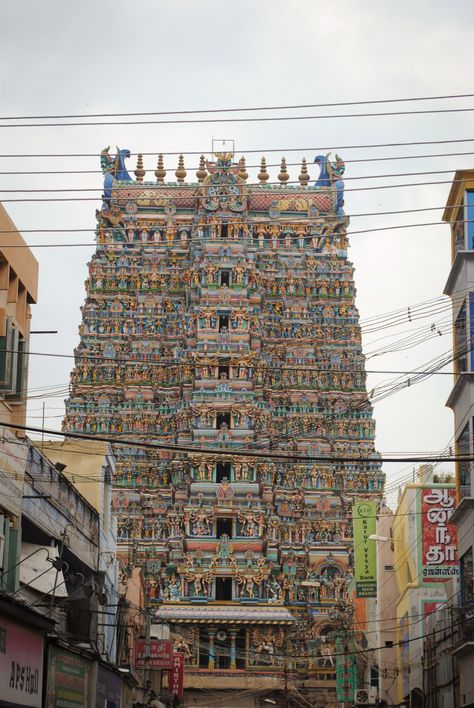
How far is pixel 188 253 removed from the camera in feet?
343

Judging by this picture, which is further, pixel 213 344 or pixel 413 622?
pixel 213 344

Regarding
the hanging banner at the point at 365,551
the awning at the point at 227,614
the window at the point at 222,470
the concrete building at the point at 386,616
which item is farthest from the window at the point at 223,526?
the concrete building at the point at 386,616

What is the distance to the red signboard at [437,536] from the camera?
184 ft

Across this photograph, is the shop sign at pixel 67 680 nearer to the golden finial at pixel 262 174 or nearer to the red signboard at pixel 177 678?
the red signboard at pixel 177 678

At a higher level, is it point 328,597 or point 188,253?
point 188,253

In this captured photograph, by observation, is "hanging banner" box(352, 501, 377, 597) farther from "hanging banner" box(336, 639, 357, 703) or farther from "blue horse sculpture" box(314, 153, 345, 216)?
"blue horse sculpture" box(314, 153, 345, 216)

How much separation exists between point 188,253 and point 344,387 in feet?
53.6

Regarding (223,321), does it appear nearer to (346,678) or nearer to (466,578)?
(346,678)

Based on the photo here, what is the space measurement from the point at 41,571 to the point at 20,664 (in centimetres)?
595

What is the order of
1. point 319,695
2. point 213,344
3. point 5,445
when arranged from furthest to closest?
point 213,344 → point 319,695 → point 5,445

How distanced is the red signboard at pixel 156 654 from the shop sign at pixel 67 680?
1893cm

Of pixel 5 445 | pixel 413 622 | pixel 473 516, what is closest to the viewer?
pixel 5 445

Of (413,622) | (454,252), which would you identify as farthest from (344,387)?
(454,252)

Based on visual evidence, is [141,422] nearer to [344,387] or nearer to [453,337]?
[344,387]
